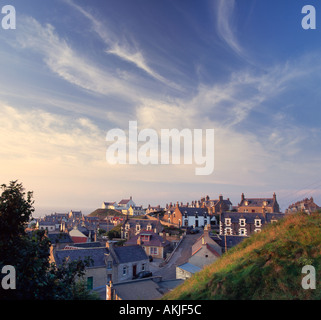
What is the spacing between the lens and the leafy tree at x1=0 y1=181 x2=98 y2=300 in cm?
831

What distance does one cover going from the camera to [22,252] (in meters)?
8.48

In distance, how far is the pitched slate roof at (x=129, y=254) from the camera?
1474 inches

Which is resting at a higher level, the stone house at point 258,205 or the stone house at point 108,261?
the stone house at point 258,205

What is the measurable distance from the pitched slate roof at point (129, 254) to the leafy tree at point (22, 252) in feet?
97.3

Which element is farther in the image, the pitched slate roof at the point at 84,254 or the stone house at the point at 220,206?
the stone house at the point at 220,206

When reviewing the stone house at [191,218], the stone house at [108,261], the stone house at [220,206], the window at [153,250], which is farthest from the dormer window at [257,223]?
the stone house at [108,261]

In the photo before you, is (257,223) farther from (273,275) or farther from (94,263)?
(273,275)

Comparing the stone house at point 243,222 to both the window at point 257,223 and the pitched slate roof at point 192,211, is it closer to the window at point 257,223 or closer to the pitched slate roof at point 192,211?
the window at point 257,223

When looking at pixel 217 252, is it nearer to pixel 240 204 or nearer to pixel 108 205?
pixel 240 204

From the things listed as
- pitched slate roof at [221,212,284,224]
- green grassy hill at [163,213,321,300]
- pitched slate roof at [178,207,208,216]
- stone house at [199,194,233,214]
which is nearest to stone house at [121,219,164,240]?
pitched slate roof at [178,207,208,216]

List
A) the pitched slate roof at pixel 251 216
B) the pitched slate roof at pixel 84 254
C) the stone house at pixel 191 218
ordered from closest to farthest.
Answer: the pitched slate roof at pixel 84 254, the pitched slate roof at pixel 251 216, the stone house at pixel 191 218

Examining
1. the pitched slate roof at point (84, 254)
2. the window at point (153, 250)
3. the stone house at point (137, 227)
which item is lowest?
the window at point (153, 250)
